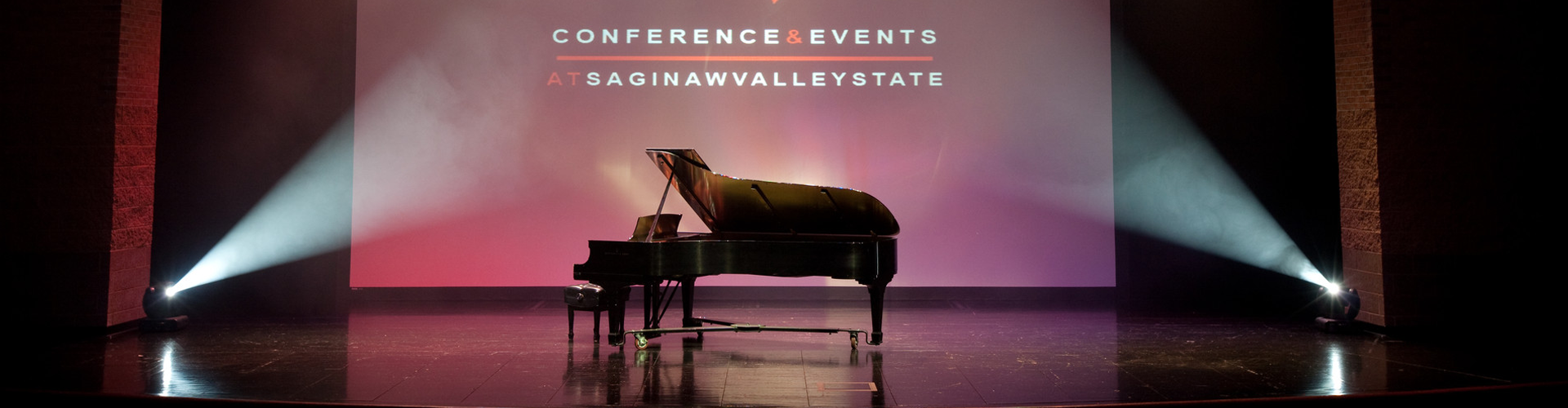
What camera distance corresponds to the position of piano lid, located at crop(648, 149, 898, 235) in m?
4.45

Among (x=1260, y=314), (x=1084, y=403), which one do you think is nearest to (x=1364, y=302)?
(x=1260, y=314)

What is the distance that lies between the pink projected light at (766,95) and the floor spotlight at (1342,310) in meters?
1.58

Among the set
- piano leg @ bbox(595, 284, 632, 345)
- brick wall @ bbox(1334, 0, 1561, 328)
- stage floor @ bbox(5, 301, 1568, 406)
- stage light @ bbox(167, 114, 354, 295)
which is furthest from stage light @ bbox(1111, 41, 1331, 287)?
stage light @ bbox(167, 114, 354, 295)

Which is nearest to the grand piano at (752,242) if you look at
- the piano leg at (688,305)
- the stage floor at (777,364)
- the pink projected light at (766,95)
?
the piano leg at (688,305)

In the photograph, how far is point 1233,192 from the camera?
6.34 metres

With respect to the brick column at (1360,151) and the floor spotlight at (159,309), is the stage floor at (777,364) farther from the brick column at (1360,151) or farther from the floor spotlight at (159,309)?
the brick column at (1360,151)

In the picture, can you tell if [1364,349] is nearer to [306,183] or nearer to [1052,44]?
[1052,44]

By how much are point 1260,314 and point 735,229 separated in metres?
3.71

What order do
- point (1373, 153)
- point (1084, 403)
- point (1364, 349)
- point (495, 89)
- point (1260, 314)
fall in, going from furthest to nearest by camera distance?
1. point (495, 89)
2. point (1260, 314)
3. point (1373, 153)
4. point (1364, 349)
5. point (1084, 403)

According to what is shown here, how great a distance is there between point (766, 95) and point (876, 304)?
7.74 ft

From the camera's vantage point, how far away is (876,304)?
452 centimetres

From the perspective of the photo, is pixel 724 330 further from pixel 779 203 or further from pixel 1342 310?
pixel 1342 310

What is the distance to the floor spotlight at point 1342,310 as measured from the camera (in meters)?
5.14

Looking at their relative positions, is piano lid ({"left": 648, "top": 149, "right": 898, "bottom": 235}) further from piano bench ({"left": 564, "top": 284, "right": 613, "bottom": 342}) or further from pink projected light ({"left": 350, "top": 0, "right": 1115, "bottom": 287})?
pink projected light ({"left": 350, "top": 0, "right": 1115, "bottom": 287})
